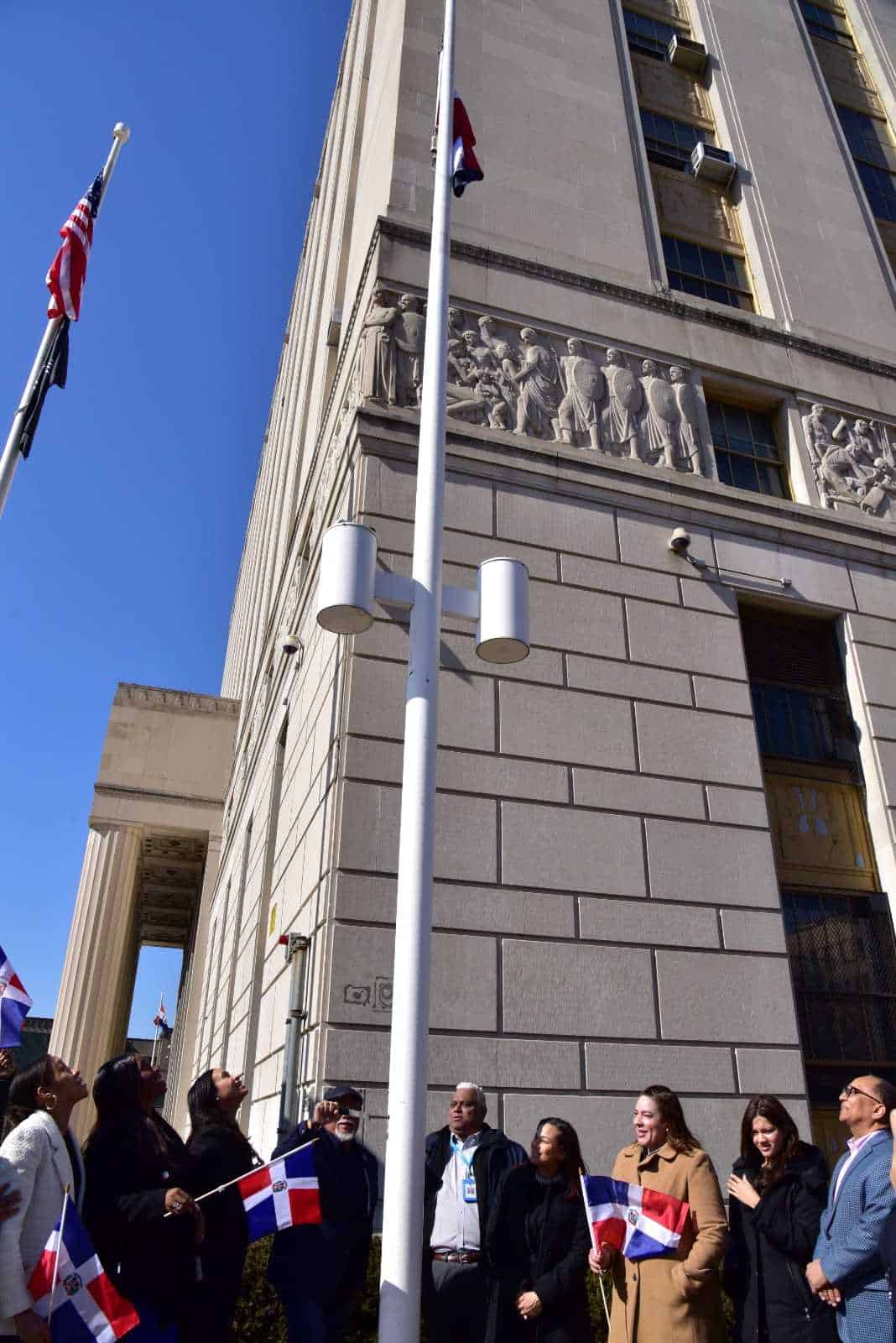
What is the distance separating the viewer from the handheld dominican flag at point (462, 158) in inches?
340

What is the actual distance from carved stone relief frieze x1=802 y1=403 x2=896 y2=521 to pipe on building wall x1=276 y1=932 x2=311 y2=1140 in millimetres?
9354

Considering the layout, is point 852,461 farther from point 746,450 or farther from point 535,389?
point 535,389

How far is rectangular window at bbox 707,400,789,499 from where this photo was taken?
1353 cm

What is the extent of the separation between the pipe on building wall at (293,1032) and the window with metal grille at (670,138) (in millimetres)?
14625

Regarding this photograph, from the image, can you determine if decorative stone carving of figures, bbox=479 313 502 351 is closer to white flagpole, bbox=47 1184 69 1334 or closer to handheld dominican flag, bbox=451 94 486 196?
handheld dominican flag, bbox=451 94 486 196

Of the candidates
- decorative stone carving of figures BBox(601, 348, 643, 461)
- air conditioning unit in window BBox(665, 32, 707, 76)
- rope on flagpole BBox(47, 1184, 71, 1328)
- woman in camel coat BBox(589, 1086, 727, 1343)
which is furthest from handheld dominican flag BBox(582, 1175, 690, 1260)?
air conditioning unit in window BBox(665, 32, 707, 76)

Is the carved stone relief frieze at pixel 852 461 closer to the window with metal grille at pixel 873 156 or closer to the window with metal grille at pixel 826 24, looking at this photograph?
the window with metal grille at pixel 873 156

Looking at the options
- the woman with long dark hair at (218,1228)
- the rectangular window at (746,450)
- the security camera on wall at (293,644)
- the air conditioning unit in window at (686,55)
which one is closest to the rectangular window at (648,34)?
the air conditioning unit in window at (686,55)

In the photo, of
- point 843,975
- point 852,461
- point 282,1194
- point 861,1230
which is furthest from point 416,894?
point 852,461

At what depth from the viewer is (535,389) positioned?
40.8ft

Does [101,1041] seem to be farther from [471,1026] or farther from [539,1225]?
[539,1225]

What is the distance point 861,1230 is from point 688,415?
1075 centimetres

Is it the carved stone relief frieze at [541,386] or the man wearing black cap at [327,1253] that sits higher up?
the carved stone relief frieze at [541,386]

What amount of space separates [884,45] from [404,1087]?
977 inches
